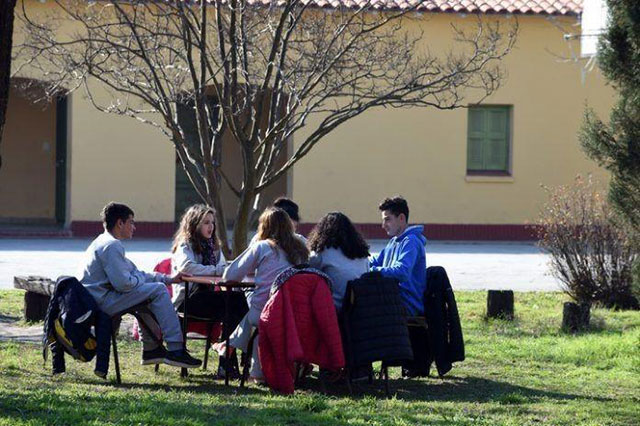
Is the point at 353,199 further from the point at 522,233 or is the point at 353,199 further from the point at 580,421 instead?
the point at 580,421

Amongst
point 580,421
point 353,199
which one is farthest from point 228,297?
point 353,199

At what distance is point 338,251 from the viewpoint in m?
8.56

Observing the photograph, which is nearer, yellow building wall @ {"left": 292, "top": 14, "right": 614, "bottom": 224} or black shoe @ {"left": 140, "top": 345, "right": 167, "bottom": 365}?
black shoe @ {"left": 140, "top": 345, "right": 167, "bottom": 365}

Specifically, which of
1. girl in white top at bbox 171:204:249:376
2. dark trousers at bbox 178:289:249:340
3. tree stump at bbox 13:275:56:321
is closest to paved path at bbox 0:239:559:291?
tree stump at bbox 13:275:56:321

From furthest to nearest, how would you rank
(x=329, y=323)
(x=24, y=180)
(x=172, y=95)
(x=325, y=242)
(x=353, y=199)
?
1. (x=24, y=180)
2. (x=353, y=199)
3. (x=172, y=95)
4. (x=325, y=242)
5. (x=329, y=323)

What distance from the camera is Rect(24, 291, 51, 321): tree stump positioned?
11.5 metres

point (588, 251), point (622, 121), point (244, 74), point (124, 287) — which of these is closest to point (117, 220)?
point (124, 287)

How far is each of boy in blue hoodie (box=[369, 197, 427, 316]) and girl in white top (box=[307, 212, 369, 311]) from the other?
278 millimetres

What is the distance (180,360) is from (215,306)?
52cm

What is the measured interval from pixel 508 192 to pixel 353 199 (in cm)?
324

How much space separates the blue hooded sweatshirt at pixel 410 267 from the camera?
8.74 metres

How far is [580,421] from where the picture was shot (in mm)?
7410

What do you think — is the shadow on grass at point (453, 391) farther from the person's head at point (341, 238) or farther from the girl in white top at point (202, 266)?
the person's head at point (341, 238)

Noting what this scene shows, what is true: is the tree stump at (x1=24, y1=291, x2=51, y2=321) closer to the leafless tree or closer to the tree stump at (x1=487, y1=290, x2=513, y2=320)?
the leafless tree
